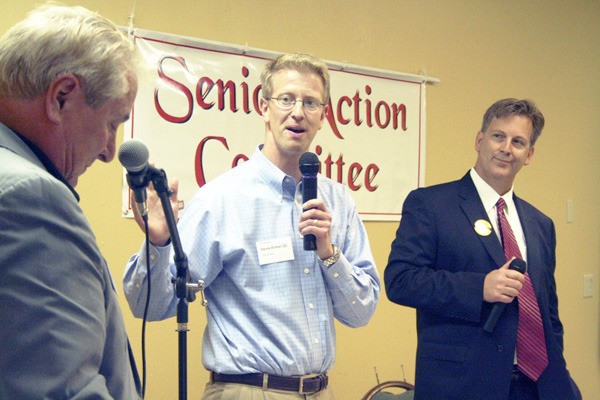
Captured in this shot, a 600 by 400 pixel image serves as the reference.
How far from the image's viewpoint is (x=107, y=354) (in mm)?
1105

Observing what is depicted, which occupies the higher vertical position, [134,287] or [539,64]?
[539,64]

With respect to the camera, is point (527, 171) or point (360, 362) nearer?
point (360, 362)

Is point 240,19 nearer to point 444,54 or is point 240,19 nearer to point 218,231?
point 444,54

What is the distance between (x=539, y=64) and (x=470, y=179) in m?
2.31

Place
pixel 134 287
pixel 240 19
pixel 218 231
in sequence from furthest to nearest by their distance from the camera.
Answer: pixel 240 19 → pixel 218 231 → pixel 134 287

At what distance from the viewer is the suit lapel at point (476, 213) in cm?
235

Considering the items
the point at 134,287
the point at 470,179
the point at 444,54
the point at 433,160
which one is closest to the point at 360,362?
the point at 433,160

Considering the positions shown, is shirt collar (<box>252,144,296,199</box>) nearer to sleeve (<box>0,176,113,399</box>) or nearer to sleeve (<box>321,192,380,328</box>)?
sleeve (<box>321,192,380,328</box>)

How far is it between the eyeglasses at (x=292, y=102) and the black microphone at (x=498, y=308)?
80cm

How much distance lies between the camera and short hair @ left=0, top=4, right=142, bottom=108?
A: 107 cm

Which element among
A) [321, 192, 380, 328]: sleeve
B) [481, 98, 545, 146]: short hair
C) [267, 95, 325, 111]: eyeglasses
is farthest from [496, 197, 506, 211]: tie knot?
[267, 95, 325, 111]: eyeglasses

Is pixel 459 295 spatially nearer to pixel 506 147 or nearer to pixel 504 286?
pixel 504 286

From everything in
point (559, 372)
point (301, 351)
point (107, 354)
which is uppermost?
point (107, 354)

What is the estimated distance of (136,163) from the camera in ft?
4.55
